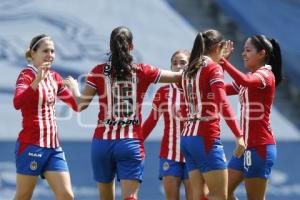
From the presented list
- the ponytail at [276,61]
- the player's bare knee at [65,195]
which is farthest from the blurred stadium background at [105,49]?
the ponytail at [276,61]

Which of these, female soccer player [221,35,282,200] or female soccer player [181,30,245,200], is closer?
female soccer player [181,30,245,200]

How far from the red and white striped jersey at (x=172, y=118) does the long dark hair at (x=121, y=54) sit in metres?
1.79

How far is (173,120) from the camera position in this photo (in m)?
8.60

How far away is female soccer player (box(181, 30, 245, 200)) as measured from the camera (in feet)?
22.4

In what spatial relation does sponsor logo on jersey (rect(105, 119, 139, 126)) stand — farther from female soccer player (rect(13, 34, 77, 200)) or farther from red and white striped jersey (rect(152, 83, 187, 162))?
red and white striped jersey (rect(152, 83, 187, 162))

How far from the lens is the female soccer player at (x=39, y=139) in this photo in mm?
7371

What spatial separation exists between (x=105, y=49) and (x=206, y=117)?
580 cm

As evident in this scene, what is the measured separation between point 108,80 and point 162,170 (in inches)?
76.2

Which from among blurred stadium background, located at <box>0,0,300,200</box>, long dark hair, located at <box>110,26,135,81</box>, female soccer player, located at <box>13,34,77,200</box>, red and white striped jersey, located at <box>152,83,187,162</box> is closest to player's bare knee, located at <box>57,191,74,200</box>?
female soccer player, located at <box>13,34,77,200</box>

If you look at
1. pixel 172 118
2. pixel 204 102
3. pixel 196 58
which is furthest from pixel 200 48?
pixel 172 118

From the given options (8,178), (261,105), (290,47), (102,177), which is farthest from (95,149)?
(290,47)

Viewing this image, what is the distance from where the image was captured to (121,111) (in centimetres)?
689

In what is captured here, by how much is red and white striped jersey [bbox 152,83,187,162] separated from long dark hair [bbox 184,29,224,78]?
158 cm

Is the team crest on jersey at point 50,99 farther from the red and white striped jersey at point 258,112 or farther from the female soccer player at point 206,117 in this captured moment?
the red and white striped jersey at point 258,112
